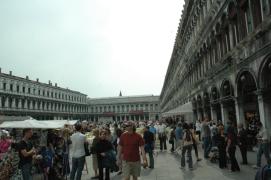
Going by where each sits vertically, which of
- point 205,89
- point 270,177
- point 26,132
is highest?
point 205,89

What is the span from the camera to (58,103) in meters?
101

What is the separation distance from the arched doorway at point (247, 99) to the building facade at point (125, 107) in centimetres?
12329

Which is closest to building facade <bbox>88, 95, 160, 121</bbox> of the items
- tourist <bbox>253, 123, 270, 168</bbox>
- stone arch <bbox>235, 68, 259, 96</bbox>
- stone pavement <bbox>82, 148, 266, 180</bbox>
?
stone arch <bbox>235, 68, 259, 96</bbox>

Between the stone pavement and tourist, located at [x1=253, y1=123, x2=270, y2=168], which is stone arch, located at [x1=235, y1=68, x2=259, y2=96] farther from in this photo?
tourist, located at [x1=253, y1=123, x2=270, y2=168]

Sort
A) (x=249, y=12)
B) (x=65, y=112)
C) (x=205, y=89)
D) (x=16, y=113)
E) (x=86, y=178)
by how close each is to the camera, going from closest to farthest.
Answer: (x=86, y=178), (x=249, y=12), (x=205, y=89), (x=16, y=113), (x=65, y=112)

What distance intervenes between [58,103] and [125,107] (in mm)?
49228

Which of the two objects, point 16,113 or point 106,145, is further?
point 16,113

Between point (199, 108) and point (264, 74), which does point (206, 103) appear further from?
point (264, 74)

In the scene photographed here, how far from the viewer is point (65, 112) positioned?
106250 mm

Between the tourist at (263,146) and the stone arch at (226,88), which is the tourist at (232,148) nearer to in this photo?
the tourist at (263,146)

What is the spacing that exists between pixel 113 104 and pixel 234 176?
135583 mm

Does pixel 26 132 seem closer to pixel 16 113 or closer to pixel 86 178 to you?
pixel 86 178

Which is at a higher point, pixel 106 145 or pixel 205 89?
pixel 205 89

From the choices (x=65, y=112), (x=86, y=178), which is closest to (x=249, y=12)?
(x=86, y=178)
